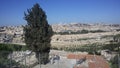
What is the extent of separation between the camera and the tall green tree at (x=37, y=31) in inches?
686

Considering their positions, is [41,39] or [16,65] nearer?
[16,65]

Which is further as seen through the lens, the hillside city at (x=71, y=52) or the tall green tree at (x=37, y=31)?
the tall green tree at (x=37, y=31)

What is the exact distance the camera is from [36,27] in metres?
17.8

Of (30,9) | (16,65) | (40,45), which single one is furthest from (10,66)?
(30,9)

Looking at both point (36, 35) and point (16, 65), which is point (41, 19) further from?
point (16, 65)

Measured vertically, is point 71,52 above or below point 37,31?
below

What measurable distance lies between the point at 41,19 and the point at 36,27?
87cm

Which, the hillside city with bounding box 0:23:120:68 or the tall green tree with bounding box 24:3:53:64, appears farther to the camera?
the tall green tree with bounding box 24:3:53:64

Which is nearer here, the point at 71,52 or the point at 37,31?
the point at 37,31

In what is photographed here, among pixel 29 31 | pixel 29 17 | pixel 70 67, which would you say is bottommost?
pixel 70 67

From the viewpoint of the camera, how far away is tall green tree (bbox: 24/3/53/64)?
17422 millimetres

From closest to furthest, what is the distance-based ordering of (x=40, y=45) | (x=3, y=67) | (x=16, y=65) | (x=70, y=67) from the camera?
(x=3, y=67)
(x=16, y=65)
(x=70, y=67)
(x=40, y=45)

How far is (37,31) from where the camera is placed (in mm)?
17516

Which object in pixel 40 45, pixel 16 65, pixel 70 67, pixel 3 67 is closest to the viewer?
pixel 3 67
